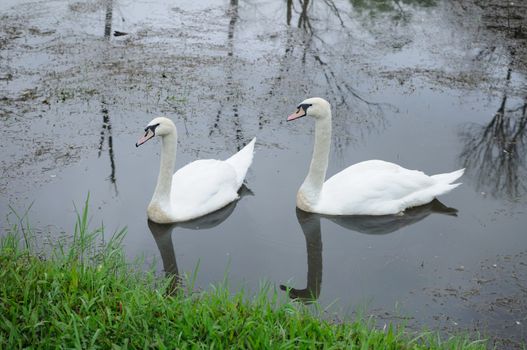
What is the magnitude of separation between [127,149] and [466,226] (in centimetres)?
356

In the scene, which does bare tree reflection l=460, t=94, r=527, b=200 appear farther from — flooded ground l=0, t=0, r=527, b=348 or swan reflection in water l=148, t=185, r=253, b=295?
swan reflection in water l=148, t=185, r=253, b=295

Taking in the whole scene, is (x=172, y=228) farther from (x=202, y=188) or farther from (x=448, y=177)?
(x=448, y=177)

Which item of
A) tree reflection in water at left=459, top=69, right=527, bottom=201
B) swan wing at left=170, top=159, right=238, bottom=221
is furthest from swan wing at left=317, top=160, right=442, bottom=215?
swan wing at left=170, top=159, right=238, bottom=221

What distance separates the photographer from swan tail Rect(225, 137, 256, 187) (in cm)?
654

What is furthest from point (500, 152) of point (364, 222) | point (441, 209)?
point (364, 222)

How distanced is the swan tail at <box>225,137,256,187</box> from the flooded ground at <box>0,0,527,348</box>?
0.20 m

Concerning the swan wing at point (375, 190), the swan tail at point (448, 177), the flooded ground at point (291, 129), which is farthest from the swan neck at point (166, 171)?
the swan tail at point (448, 177)

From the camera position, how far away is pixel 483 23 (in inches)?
451

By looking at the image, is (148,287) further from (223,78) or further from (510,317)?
(223,78)

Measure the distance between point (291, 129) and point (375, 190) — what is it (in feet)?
6.02

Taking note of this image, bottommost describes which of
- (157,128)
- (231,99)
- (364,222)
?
(364,222)

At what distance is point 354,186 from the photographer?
6168mm

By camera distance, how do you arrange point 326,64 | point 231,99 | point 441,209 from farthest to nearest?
1. point 326,64
2. point 231,99
3. point 441,209

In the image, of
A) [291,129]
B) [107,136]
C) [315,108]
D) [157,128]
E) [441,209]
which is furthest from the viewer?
[291,129]
